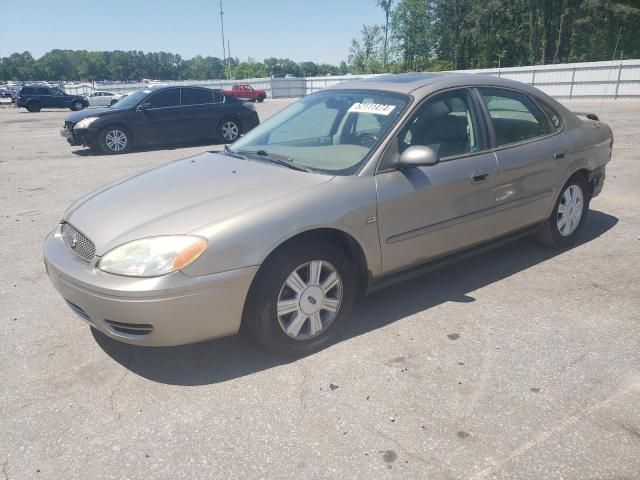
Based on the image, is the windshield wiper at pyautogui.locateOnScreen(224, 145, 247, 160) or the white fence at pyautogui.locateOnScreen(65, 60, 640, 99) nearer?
the windshield wiper at pyautogui.locateOnScreen(224, 145, 247, 160)

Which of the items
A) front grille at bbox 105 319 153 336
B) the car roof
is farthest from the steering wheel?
front grille at bbox 105 319 153 336

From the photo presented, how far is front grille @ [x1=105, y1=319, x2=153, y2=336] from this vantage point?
270 centimetres

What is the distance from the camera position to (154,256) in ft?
8.75

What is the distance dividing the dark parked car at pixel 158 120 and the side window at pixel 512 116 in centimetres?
971

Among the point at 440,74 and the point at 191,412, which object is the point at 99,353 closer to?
the point at 191,412

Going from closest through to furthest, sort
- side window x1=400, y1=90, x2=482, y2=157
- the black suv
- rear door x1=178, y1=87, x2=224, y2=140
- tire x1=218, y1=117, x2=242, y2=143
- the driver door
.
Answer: the driver door → side window x1=400, y1=90, x2=482, y2=157 → rear door x1=178, y1=87, x2=224, y2=140 → tire x1=218, y1=117, x2=242, y2=143 → the black suv

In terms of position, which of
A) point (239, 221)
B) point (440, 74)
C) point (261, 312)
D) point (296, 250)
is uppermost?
point (440, 74)

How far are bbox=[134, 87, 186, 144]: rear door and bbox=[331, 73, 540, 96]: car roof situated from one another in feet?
29.1

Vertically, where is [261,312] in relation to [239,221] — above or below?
below

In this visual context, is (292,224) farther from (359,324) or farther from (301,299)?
(359,324)

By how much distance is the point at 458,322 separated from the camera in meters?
3.51

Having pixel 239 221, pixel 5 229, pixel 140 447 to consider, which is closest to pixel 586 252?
pixel 239 221

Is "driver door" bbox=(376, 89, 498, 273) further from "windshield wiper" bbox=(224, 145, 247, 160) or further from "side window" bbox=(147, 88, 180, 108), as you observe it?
"side window" bbox=(147, 88, 180, 108)

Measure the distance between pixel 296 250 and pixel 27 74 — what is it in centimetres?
16672
